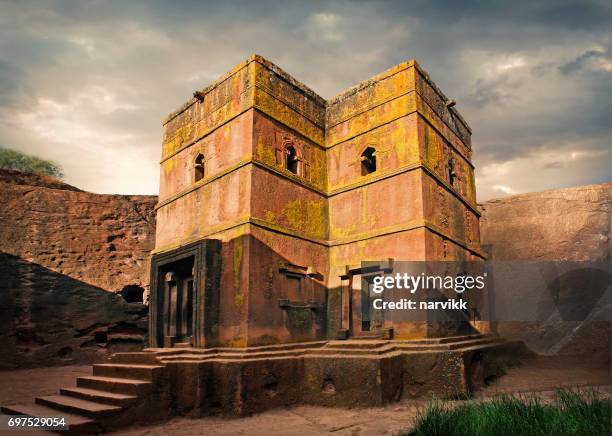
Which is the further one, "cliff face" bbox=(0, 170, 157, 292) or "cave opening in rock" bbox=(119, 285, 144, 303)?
"cave opening in rock" bbox=(119, 285, 144, 303)

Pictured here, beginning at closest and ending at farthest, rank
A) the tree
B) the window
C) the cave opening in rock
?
the window < the cave opening in rock < the tree

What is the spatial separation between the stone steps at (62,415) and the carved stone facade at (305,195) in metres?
2.43

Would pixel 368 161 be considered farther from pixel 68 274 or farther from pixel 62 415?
pixel 68 274

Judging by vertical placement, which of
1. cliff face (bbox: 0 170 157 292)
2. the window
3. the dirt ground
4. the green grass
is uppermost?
the window

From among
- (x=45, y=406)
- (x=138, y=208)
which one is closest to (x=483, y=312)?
(x=45, y=406)

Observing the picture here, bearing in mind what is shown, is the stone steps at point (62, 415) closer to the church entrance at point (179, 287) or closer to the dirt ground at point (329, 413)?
the dirt ground at point (329, 413)

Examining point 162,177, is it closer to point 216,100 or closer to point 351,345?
point 216,100

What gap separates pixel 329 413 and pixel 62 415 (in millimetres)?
4122

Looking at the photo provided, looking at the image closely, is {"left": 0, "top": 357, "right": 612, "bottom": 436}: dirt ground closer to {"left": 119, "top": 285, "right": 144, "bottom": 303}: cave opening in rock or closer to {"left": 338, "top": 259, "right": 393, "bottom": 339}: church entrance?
{"left": 338, "top": 259, "right": 393, "bottom": 339}: church entrance

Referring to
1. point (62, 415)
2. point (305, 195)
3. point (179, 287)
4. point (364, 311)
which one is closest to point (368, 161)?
point (305, 195)

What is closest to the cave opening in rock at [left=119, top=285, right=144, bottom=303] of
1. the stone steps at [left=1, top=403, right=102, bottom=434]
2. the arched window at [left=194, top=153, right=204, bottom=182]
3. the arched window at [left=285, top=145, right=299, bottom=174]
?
the arched window at [left=194, top=153, right=204, bottom=182]

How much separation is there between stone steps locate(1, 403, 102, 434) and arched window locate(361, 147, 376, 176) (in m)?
7.30

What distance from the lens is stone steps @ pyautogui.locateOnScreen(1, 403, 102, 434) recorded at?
20.9 ft

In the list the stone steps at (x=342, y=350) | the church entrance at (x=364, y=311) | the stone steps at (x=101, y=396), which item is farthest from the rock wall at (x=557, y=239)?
the stone steps at (x=101, y=396)
